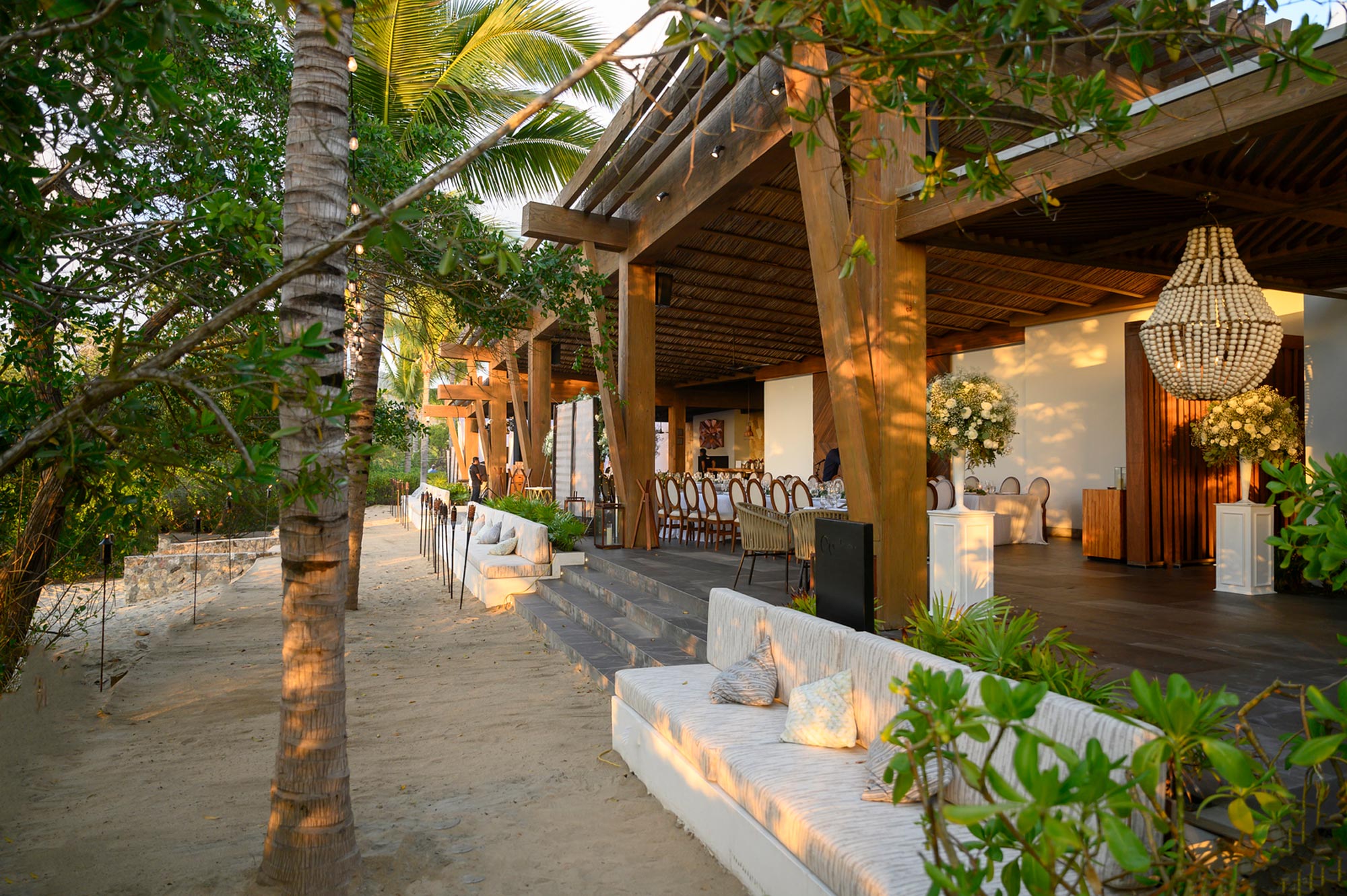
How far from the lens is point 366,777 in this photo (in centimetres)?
402

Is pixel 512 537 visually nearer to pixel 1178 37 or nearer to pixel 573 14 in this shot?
pixel 573 14

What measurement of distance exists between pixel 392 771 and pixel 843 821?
264 cm

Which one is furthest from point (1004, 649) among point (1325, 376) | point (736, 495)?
point (736, 495)

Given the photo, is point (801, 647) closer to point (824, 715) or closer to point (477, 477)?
point (824, 715)

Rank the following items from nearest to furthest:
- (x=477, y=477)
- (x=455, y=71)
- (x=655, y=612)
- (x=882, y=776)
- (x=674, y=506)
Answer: (x=882, y=776) < (x=655, y=612) < (x=455, y=71) < (x=674, y=506) < (x=477, y=477)

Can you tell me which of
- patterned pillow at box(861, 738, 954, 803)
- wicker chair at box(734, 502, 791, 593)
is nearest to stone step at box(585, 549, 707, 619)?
wicker chair at box(734, 502, 791, 593)

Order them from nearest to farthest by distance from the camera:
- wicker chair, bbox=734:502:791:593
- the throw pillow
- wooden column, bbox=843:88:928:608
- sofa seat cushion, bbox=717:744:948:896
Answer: sofa seat cushion, bbox=717:744:948:896
the throw pillow
wooden column, bbox=843:88:928:608
wicker chair, bbox=734:502:791:593

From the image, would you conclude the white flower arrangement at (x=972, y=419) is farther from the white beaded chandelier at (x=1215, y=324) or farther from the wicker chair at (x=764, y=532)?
the wicker chair at (x=764, y=532)

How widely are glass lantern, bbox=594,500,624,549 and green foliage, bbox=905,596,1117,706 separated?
6.01 metres

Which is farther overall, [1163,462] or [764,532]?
[1163,462]

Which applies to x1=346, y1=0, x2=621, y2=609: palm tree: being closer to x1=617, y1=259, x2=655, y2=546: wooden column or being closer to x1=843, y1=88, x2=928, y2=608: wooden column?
x1=617, y1=259, x2=655, y2=546: wooden column

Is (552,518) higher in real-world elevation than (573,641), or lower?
higher

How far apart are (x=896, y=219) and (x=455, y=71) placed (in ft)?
15.8

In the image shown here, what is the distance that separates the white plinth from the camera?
4.57m
